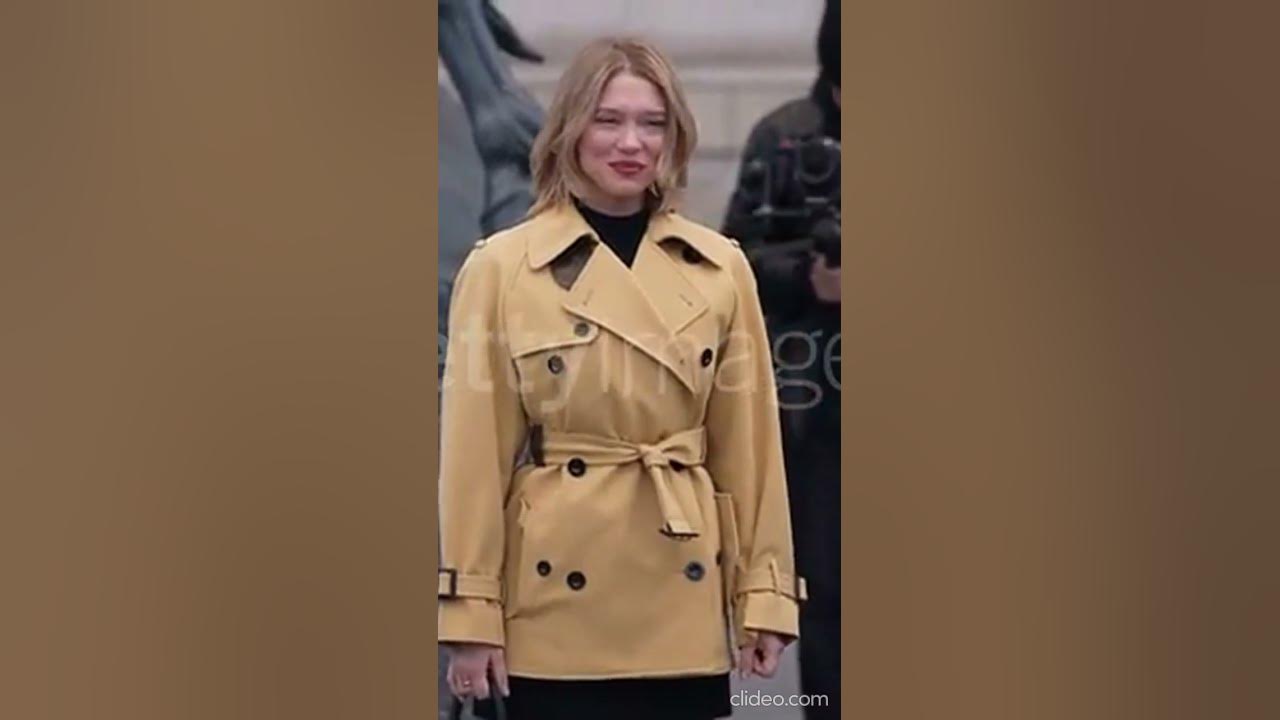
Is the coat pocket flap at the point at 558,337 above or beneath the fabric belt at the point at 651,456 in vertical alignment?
above

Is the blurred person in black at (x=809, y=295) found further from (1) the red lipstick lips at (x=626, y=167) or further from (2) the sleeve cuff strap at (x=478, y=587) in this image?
(2) the sleeve cuff strap at (x=478, y=587)

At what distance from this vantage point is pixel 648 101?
2408 mm

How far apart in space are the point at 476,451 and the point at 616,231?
1.32 feet

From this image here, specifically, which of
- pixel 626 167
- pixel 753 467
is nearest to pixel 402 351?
pixel 626 167

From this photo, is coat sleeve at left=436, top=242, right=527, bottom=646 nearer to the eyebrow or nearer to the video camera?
the eyebrow

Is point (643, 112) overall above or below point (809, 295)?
above

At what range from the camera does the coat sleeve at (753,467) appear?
241 cm

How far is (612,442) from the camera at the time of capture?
7.76 feet

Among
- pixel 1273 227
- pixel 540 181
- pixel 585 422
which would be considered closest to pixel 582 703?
pixel 585 422

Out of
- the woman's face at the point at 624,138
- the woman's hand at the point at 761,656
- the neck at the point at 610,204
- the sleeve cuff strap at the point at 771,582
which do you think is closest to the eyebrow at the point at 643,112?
the woman's face at the point at 624,138

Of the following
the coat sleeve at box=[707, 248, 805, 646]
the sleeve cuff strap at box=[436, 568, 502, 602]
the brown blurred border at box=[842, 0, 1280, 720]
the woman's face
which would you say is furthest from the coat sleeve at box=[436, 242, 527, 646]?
the brown blurred border at box=[842, 0, 1280, 720]

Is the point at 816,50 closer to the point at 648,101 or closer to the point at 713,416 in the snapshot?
the point at 648,101

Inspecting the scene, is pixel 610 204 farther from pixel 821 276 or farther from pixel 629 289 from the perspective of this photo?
pixel 821 276

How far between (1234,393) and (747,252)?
814 millimetres
